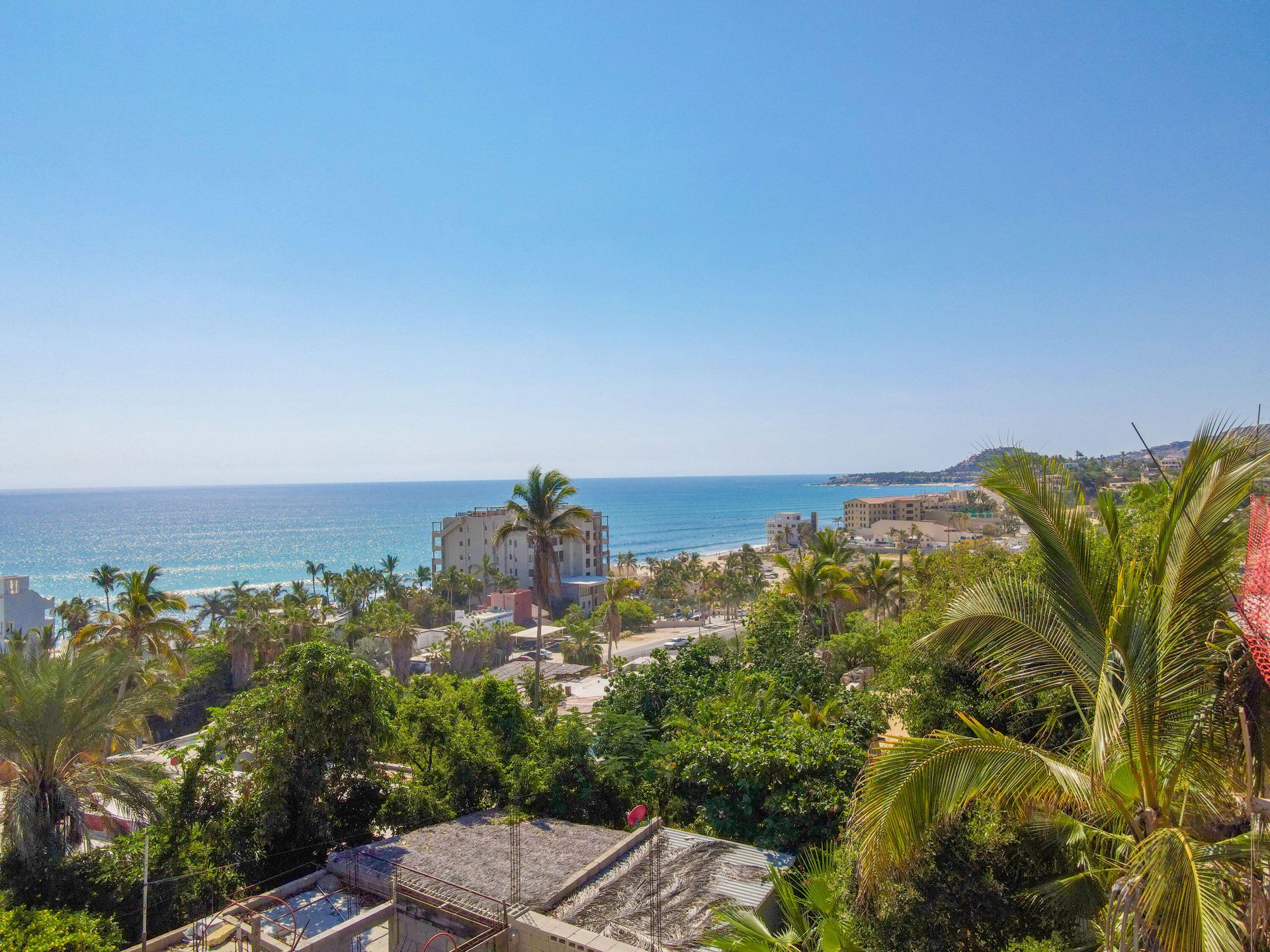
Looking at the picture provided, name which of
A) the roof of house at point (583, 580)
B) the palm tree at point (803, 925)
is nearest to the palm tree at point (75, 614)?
the roof of house at point (583, 580)

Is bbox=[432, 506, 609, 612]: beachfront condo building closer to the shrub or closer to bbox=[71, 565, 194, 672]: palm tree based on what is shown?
the shrub

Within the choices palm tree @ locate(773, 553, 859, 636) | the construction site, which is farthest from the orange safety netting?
palm tree @ locate(773, 553, 859, 636)

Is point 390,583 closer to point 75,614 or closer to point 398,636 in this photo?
point 398,636

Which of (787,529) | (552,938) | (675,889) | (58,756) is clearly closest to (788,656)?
(675,889)

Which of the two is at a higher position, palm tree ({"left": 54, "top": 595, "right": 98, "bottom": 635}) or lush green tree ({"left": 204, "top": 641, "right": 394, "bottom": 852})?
lush green tree ({"left": 204, "top": 641, "right": 394, "bottom": 852})

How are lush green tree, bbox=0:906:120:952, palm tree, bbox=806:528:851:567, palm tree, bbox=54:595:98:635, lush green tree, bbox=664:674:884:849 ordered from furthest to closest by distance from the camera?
palm tree, bbox=54:595:98:635
palm tree, bbox=806:528:851:567
lush green tree, bbox=664:674:884:849
lush green tree, bbox=0:906:120:952

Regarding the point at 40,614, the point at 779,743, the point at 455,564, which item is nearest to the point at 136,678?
the point at 779,743
